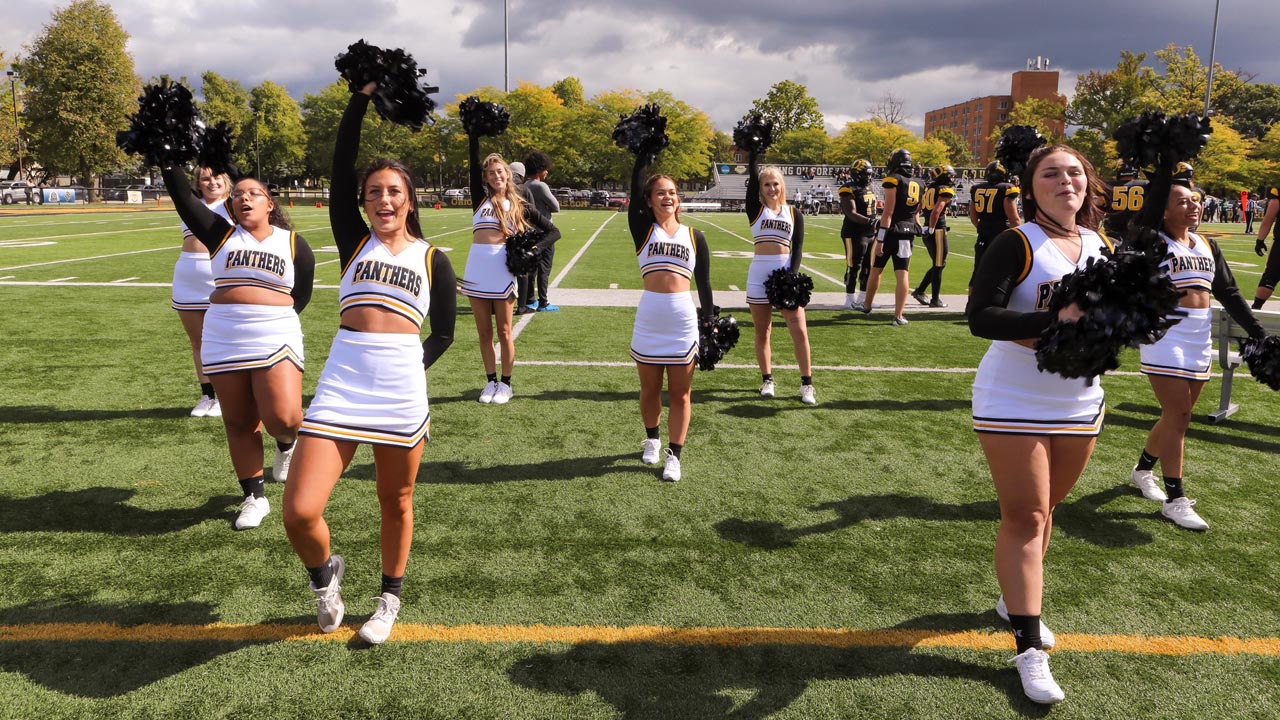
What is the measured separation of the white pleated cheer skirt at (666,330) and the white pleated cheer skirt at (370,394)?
1.87 m

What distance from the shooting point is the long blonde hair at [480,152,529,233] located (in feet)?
19.8

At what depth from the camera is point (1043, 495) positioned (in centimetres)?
252

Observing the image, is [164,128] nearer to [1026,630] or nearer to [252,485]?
[252,485]

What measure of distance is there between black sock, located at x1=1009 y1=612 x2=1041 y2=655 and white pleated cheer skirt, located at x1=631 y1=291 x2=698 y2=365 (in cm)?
227

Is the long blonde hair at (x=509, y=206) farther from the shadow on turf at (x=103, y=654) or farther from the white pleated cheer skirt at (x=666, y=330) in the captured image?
the shadow on turf at (x=103, y=654)

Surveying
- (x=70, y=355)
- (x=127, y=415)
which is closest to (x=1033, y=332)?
(x=127, y=415)

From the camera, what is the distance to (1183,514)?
4.04 m

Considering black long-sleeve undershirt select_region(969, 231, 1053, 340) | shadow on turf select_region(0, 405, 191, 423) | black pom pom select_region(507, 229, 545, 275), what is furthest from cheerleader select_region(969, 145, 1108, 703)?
shadow on turf select_region(0, 405, 191, 423)

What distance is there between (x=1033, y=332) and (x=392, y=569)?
2.44 metres

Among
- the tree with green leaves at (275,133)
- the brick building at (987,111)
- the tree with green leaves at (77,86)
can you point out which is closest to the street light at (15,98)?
the tree with green leaves at (77,86)

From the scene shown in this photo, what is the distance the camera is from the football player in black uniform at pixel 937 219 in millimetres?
10617

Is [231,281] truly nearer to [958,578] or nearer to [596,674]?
[596,674]

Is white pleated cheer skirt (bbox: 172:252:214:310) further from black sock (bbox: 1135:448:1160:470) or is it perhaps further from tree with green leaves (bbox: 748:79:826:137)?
tree with green leaves (bbox: 748:79:826:137)

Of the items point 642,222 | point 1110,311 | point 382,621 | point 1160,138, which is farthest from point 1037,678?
point 642,222
